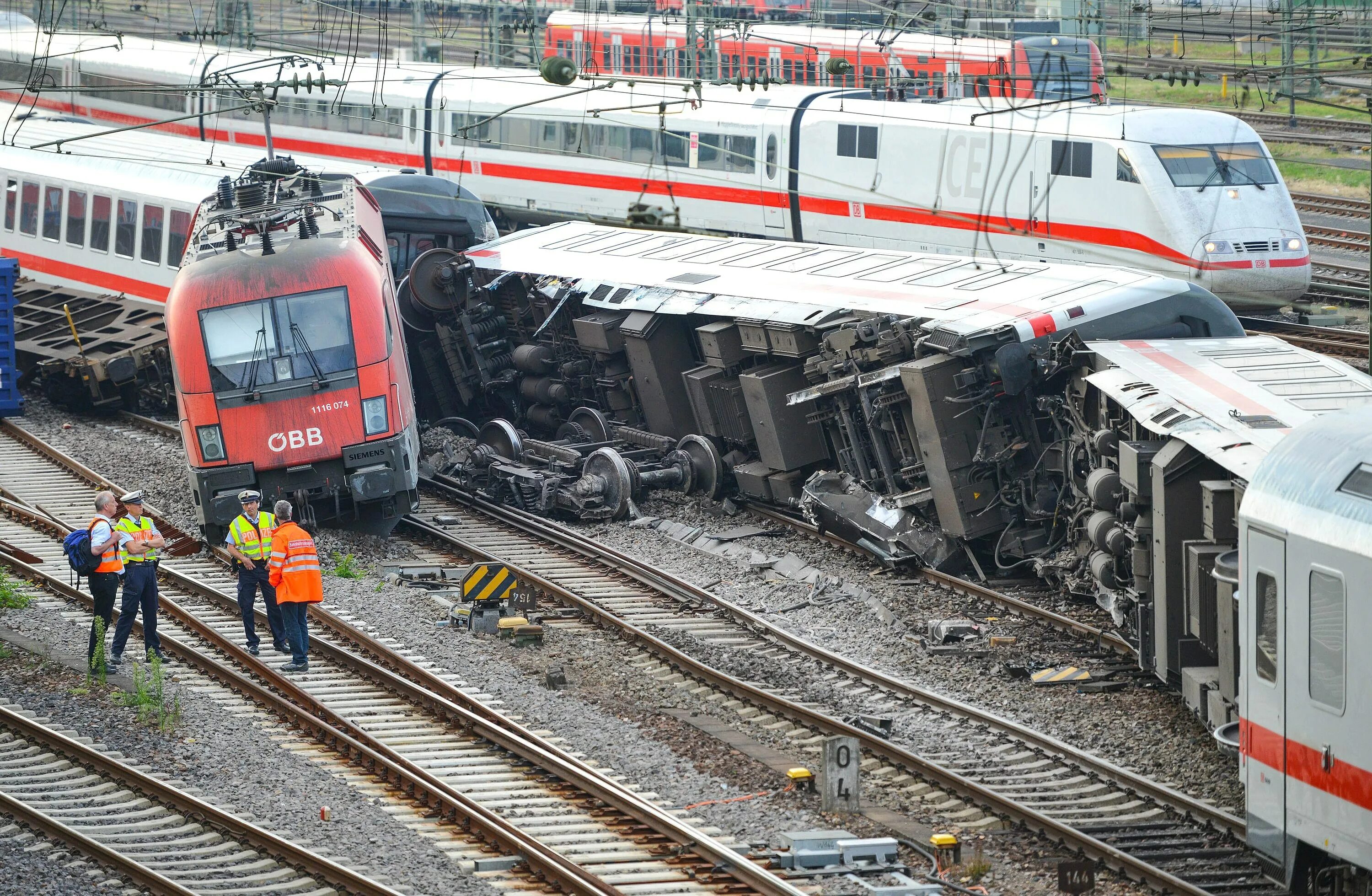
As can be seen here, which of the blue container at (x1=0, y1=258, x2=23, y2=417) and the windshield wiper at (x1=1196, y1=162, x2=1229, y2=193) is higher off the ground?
the windshield wiper at (x1=1196, y1=162, x2=1229, y2=193)

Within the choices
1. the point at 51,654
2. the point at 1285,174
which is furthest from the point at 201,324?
the point at 1285,174

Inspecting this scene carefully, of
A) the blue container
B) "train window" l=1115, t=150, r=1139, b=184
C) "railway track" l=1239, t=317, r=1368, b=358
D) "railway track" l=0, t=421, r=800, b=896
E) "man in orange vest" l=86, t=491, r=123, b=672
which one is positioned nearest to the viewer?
"railway track" l=0, t=421, r=800, b=896

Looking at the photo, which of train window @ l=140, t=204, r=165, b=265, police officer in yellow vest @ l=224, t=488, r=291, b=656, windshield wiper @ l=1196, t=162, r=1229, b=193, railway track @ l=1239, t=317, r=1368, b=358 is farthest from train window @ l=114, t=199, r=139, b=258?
railway track @ l=1239, t=317, r=1368, b=358

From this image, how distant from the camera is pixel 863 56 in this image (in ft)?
124

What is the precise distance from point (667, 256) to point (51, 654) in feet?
33.9

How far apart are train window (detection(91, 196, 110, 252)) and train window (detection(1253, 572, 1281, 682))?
2188 centimetres

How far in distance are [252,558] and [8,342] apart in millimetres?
11985

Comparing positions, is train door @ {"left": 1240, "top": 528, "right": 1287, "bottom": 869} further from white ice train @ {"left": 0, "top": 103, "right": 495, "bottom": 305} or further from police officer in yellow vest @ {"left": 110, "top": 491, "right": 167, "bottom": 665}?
white ice train @ {"left": 0, "top": 103, "right": 495, "bottom": 305}

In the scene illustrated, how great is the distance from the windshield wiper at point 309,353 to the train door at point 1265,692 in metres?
11.0

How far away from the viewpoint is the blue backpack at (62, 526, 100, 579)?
13.2m

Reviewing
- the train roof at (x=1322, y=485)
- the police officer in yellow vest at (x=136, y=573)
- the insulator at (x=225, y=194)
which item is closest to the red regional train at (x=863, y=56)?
the insulator at (x=225, y=194)

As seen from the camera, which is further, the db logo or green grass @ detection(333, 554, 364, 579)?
the db logo

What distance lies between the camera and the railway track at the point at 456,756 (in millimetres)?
9750

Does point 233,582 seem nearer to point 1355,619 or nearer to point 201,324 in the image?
point 201,324
